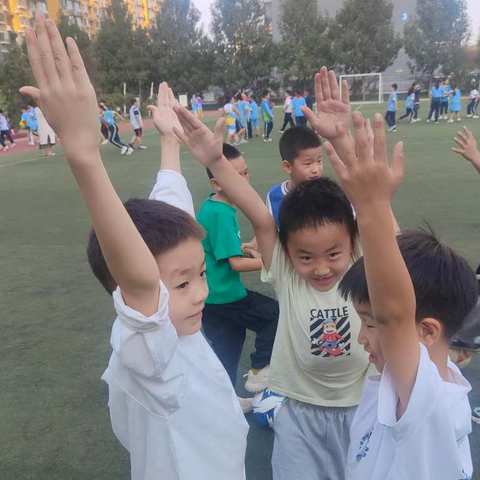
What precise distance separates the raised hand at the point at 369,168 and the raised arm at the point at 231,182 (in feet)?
3.11

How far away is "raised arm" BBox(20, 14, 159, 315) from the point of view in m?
1.02

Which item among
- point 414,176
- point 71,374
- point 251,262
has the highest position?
point 251,262

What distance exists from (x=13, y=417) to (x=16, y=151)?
17887 millimetres

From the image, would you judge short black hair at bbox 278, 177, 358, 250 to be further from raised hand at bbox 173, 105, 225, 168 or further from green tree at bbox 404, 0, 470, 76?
green tree at bbox 404, 0, 470, 76

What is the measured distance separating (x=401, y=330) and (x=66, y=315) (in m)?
3.72

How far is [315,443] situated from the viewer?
6.27 ft

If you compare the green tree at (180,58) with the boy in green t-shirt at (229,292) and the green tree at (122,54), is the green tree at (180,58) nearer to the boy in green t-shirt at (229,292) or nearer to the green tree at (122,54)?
the green tree at (122,54)

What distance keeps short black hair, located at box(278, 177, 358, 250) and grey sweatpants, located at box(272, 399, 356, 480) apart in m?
0.60

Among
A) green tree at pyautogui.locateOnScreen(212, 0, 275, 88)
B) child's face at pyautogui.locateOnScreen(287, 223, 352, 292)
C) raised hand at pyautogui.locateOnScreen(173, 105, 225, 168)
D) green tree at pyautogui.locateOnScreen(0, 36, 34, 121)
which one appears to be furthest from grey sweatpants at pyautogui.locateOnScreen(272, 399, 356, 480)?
green tree at pyautogui.locateOnScreen(212, 0, 275, 88)

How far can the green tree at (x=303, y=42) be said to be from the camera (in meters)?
43.3

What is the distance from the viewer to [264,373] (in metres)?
3.17

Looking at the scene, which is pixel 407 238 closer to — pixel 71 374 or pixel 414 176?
pixel 71 374

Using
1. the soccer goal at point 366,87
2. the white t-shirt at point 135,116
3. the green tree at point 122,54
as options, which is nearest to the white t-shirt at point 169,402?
the white t-shirt at point 135,116

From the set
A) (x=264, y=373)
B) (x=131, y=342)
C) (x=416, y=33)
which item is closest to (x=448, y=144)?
(x=264, y=373)
